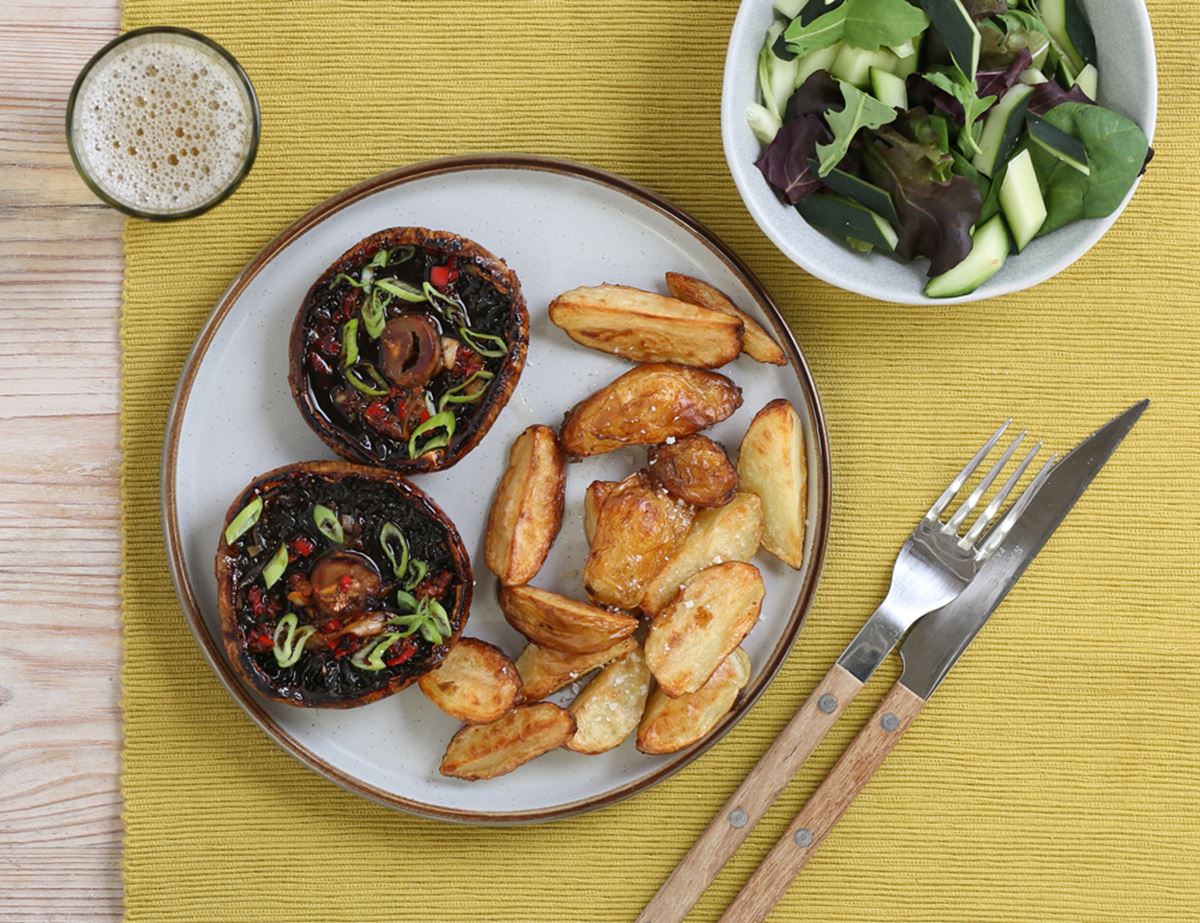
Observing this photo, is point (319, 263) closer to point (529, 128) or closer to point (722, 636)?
point (529, 128)

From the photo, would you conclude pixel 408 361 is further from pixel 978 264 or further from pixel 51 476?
pixel 978 264

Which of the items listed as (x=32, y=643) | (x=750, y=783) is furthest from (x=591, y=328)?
(x=32, y=643)

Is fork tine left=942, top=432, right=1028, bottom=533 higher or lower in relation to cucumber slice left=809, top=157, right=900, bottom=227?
lower

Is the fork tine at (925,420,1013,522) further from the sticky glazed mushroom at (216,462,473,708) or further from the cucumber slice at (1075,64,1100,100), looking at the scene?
the sticky glazed mushroom at (216,462,473,708)

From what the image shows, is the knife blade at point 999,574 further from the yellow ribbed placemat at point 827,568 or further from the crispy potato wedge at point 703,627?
the crispy potato wedge at point 703,627

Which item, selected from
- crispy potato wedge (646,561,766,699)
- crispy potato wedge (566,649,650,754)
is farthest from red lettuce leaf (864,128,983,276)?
crispy potato wedge (566,649,650,754)

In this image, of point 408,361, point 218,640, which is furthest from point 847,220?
point 218,640
